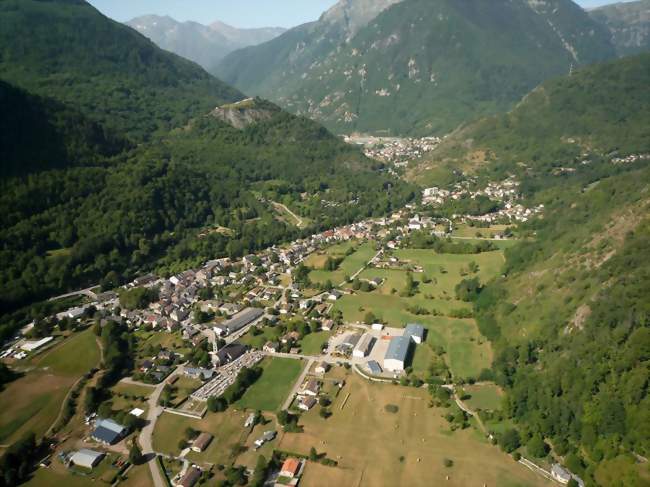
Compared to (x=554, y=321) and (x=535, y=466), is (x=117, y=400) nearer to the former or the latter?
(x=535, y=466)

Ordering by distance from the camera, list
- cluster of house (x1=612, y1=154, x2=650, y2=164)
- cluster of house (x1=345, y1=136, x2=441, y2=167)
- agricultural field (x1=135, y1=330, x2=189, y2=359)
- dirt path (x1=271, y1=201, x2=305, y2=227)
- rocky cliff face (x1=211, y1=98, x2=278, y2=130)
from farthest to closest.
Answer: cluster of house (x1=345, y1=136, x2=441, y2=167) → rocky cliff face (x1=211, y1=98, x2=278, y2=130) → cluster of house (x1=612, y1=154, x2=650, y2=164) → dirt path (x1=271, y1=201, x2=305, y2=227) → agricultural field (x1=135, y1=330, x2=189, y2=359)

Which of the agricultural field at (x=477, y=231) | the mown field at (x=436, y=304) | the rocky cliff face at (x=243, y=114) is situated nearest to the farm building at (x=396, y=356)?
the mown field at (x=436, y=304)

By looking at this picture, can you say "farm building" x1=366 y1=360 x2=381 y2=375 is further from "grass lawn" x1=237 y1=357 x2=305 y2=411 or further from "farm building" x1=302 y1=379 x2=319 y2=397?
"grass lawn" x1=237 y1=357 x2=305 y2=411

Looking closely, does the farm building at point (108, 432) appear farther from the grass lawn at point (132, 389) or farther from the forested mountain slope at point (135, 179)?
the forested mountain slope at point (135, 179)

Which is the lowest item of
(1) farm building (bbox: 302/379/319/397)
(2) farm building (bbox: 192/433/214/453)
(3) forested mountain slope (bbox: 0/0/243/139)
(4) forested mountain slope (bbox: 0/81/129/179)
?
(2) farm building (bbox: 192/433/214/453)

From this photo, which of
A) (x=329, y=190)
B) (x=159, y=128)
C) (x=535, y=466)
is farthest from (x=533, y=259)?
(x=159, y=128)

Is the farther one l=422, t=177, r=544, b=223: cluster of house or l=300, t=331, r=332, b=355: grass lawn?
l=422, t=177, r=544, b=223: cluster of house

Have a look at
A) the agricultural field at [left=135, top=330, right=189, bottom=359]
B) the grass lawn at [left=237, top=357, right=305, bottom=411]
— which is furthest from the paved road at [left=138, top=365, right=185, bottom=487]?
the grass lawn at [left=237, top=357, right=305, bottom=411]
